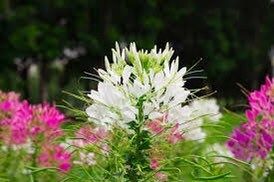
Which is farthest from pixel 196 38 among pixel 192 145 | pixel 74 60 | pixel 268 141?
pixel 268 141

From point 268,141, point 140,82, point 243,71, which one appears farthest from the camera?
point 243,71

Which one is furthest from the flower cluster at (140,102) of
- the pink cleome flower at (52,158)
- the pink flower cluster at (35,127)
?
the pink cleome flower at (52,158)

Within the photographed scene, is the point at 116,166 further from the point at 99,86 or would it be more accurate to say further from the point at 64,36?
the point at 64,36

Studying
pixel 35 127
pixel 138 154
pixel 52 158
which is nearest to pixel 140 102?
pixel 138 154

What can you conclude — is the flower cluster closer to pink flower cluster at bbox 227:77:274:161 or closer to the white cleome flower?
the white cleome flower

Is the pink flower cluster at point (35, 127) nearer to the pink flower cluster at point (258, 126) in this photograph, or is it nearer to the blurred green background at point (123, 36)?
the pink flower cluster at point (258, 126)

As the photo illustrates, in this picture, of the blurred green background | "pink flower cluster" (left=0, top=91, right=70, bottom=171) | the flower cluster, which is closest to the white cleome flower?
the flower cluster
